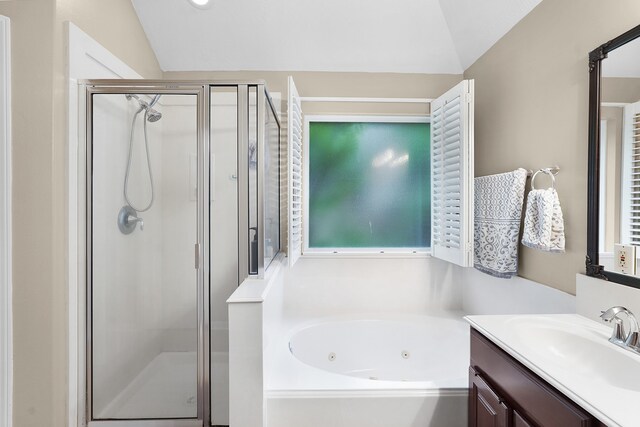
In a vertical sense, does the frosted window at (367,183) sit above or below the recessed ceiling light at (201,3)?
below

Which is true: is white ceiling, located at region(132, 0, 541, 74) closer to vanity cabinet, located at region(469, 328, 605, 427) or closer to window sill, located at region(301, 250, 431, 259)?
window sill, located at region(301, 250, 431, 259)

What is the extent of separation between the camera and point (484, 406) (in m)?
1.29

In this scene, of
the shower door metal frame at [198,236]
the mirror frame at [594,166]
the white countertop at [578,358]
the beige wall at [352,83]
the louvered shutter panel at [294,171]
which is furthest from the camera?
the beige wall at [352,83]

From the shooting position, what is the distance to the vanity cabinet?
2.91ft

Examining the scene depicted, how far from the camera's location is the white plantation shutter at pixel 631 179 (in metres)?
1.16

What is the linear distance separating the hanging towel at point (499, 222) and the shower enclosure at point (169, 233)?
1.35m

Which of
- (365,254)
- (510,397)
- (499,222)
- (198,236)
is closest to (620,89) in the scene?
(499,222)

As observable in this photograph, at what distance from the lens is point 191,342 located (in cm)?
165

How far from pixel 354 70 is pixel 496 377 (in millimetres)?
2151

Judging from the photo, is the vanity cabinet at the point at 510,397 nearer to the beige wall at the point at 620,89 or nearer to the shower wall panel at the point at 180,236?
the beige wall at the point at 620,89

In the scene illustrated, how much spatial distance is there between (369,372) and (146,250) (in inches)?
66.3

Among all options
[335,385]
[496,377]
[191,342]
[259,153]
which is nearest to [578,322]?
[496,377]

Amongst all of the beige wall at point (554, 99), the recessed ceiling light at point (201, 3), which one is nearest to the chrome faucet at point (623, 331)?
the beige wall at point (554, 99)

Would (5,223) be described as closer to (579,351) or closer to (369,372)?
(369,372)
